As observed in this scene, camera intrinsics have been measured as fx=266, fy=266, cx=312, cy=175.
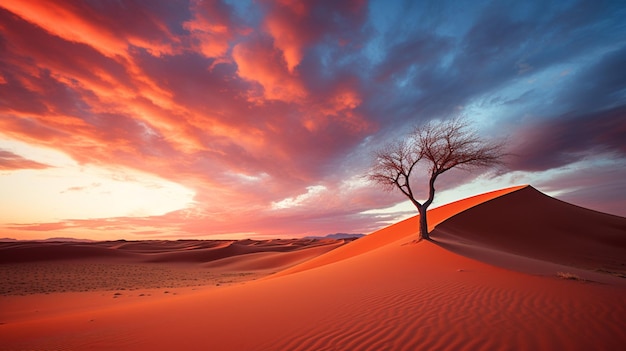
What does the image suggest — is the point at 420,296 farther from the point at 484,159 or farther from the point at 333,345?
the point at 484,159

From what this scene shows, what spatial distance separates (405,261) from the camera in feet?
37.6

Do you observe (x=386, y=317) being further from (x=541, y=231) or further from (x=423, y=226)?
(x=541, y=231)

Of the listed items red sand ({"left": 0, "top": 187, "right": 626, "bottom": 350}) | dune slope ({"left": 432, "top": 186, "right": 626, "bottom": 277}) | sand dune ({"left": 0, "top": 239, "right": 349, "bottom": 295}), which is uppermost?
dune slope ({"left": 432, "top": 186, "right": 626, "bottom": 277})

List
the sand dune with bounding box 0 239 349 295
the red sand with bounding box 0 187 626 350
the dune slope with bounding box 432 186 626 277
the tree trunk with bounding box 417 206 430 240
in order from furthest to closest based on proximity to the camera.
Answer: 1. the sand dune with bounding box 0 239 349 295
2. the dune slope with bounding box 432 186 626 277
3. the tree trunk with bounding box 417 206 430 240
4. the red sand with bounding box 0 187 626 350

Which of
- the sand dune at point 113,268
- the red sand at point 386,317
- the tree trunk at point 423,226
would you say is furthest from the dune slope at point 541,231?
Result: the sand dune at point 113,268

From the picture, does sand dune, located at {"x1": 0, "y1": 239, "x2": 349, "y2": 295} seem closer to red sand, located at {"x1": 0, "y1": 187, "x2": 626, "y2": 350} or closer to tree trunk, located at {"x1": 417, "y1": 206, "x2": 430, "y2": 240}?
red sand, located at {"x1": 0, "y1": 187, "x2": 626, "y2": 350}

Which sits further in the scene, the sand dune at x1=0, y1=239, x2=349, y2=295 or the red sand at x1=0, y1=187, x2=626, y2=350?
the sand dune at x1=0, y1=239, x2=349, y2=295

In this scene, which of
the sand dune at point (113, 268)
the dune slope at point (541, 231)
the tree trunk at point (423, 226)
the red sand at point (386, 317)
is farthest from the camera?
the sand dune at point (113, 268)

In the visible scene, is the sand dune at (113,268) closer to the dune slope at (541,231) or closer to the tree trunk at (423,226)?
the tree trunk at (423,226)

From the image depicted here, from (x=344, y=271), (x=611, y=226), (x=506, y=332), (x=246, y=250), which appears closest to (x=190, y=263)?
(x=246, y=250)

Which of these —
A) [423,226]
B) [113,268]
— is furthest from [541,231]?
[113,268]

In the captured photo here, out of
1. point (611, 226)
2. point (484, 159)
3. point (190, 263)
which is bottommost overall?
point (190, 263)

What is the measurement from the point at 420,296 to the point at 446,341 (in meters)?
2.55

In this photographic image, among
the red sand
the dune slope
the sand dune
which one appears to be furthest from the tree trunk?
the sand dune
